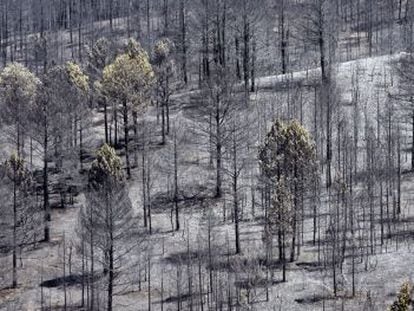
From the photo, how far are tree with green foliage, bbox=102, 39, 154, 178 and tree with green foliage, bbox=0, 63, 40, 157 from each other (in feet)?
21.5

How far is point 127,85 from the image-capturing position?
74625mm

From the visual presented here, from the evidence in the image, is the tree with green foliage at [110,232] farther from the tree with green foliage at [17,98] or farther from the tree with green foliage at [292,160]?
the tree with green foliage at [17,98]

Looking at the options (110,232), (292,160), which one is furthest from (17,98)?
(292,160)

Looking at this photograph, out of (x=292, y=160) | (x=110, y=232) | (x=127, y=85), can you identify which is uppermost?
(x=127, y=85)

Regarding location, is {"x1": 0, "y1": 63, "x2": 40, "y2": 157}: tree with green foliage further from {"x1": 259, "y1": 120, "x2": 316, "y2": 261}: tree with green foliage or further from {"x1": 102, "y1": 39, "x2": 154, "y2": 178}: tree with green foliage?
{"x1": 259, "y1": 120, "x2": 316, "y2": 261}: tree with green foliage

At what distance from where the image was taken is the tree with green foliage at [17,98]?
241 ft

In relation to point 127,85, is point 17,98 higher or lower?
lower

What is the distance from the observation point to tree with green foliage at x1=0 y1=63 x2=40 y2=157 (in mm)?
73375

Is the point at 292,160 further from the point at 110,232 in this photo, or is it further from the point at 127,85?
the point at 127,85

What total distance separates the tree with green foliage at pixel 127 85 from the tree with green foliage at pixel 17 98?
6.57 m

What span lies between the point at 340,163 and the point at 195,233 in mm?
15040

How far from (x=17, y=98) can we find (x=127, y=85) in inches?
403

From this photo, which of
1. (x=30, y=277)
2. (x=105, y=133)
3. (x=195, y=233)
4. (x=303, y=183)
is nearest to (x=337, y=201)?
(x=303, y=183)

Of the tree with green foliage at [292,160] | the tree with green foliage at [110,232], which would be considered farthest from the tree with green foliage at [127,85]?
the tree with green foliage at [292,160]
